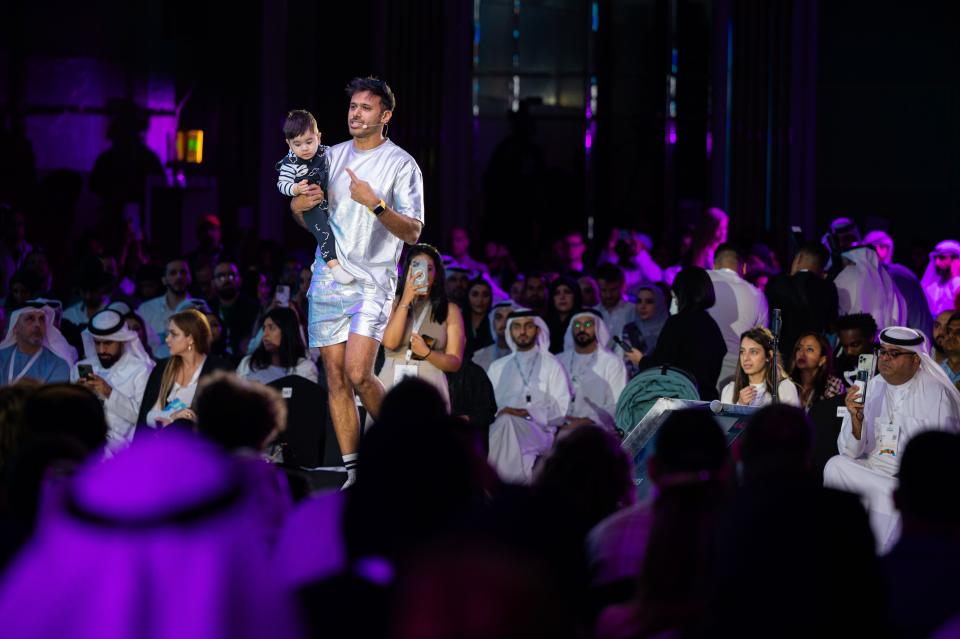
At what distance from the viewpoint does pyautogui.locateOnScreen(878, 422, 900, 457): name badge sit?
6.05 meters

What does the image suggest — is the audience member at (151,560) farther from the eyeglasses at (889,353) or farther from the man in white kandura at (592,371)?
the man in white kandura at (592,371)

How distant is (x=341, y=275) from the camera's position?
18.5ft

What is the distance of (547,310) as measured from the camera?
980 centimetres

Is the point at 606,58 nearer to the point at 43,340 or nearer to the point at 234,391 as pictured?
the point at 43,340

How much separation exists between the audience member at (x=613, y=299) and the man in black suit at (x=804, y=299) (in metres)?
1.59

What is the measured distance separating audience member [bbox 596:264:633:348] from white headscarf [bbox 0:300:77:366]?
12.1 feet

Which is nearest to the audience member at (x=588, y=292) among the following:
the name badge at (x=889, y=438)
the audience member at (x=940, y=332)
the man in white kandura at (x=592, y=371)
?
the man in white kandura at (x=592, y=371)

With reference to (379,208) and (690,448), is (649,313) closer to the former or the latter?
(379,208)

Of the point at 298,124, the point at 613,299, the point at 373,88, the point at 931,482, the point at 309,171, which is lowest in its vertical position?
the point at 931,482

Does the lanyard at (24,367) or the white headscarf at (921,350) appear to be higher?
the white headscarf at (921,350)

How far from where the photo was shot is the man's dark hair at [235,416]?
356 centimetres

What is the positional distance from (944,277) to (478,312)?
354 cm

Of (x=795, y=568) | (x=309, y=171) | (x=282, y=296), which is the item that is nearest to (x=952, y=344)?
(x=309, y=171)

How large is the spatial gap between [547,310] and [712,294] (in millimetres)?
2175
